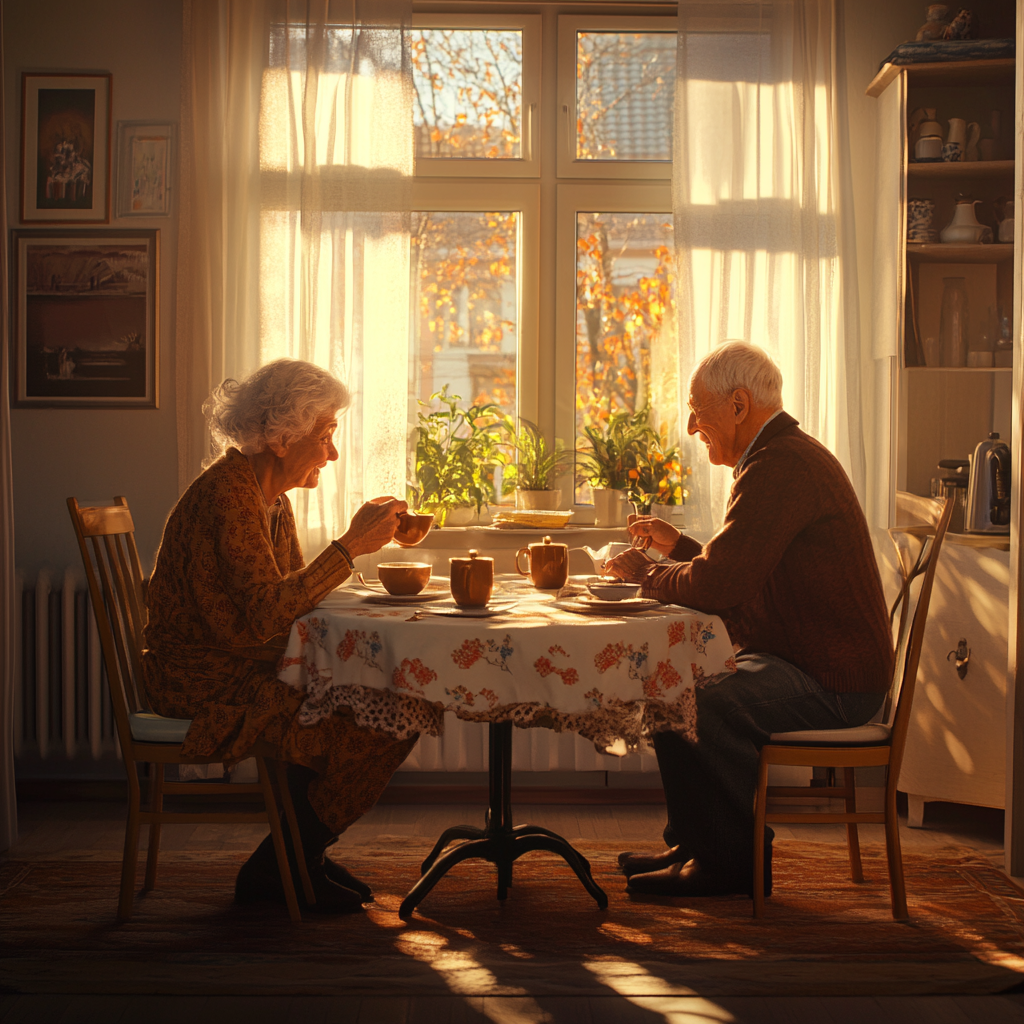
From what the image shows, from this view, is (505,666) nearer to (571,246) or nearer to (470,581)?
(470,581)

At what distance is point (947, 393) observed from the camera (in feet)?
11.2

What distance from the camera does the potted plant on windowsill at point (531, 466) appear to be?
11.6ft

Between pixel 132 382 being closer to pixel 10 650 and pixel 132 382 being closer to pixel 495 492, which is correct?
pixel 10 650

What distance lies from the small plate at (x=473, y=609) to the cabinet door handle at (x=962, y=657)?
1.46 meters

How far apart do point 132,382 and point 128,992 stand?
2078mm

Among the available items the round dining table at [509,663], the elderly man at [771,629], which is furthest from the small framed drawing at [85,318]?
the elderly man at [771,629]

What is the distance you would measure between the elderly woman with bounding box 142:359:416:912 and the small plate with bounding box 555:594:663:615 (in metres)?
0.42

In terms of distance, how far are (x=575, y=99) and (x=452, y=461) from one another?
4.32 feet

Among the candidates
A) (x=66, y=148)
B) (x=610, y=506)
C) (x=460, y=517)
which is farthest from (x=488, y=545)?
(x=66, y=148)

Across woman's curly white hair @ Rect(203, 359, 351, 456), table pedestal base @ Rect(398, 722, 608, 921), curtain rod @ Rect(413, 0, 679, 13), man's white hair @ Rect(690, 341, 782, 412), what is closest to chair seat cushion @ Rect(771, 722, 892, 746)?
table pedestal base @ Rect(398, 722, 608, 921)

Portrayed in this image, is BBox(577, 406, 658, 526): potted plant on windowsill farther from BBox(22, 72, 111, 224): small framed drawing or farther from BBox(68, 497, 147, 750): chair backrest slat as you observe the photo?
BBox(22, 72, 111, 224): small framed drawing

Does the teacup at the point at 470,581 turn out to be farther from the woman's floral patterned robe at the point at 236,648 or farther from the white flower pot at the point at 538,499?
the white flower pot at the point at 538,499

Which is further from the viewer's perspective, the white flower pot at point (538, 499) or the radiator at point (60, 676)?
the white flower pot at point (538, 499)

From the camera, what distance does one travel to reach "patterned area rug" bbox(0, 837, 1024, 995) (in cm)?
203
